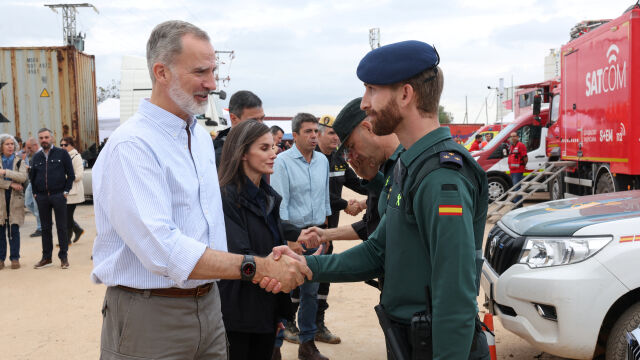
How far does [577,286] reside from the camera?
357 centimetres

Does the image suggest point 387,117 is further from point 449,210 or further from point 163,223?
point 163,223

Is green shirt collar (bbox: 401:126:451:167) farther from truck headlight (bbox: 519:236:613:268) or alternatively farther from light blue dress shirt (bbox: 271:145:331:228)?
light blue dress shirt (bbox: 271:145:331:228)

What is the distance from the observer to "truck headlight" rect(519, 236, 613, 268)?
3.66 m

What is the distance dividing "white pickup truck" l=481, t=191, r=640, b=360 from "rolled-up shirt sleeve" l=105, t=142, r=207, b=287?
2.48m

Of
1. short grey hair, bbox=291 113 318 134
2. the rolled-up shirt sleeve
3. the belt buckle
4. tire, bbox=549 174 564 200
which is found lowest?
tire, bbox=549 174 564 200

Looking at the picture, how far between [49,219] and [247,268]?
7.28 meters

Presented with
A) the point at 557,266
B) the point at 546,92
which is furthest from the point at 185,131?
the point at 546,92

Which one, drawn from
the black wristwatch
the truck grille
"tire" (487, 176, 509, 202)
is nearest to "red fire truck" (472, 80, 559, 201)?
"tire" (487, 176, 509, 202)

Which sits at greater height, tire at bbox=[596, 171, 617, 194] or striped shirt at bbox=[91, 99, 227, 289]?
striped shirt at bbox=[91, 99, 227, 289]

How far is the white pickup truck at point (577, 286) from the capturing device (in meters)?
3.56

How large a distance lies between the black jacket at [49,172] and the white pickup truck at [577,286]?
6.90 m

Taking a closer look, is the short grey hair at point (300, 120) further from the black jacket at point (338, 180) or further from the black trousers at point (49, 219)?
the black trousers at point (49, 219)

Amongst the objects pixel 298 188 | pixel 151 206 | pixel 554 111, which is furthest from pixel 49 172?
pixel 554 111

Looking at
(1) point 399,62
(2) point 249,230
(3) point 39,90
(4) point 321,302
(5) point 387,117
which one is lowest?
(4) point 321,302
